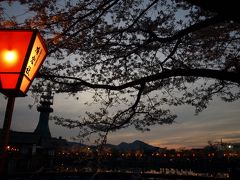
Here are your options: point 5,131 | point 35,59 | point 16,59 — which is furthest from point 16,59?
point 5,131

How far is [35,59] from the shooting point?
3.15 metres

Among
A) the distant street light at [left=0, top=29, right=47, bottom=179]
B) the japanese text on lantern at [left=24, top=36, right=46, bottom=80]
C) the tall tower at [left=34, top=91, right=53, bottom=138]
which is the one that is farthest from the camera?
the tall tower at [left=34, top=91, right=53, bottom=138]

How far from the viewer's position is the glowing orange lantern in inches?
110

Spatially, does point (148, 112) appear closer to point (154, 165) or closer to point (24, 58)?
point (24, 58)

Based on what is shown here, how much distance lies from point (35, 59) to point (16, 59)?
306 mm

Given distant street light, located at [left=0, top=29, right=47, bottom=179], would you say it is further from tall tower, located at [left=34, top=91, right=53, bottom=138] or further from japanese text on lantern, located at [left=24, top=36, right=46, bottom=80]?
tall tower, located at [left=34, top=91, right=53, bottom=138]

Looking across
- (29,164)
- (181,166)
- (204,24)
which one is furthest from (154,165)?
(204,24)

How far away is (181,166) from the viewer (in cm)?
5466

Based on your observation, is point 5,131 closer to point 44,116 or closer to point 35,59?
point 35,59

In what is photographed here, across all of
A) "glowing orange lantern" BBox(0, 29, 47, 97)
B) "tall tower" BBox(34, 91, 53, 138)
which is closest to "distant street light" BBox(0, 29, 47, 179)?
"glowing orange lantern" BBox(0, 29, 47, 97)

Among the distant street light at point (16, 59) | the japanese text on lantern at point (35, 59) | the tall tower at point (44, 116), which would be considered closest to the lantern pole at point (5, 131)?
the distant street light at point (16, 59)

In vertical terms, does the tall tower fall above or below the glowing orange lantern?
above

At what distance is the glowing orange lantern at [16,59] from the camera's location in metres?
2.79

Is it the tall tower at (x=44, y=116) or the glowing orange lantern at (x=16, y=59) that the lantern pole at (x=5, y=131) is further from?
the tall tower at (x=44, y=116)
